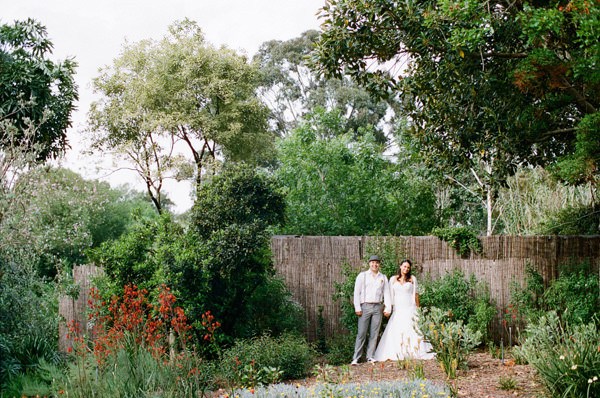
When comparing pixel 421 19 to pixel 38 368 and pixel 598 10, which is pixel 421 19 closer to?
pixel 598 10

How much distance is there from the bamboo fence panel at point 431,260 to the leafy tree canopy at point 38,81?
18.6 feet

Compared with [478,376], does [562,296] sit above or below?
above

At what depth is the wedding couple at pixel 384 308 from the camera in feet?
37.4

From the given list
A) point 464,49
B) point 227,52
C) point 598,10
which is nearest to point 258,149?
point 227,52

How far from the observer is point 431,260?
13.4 meters

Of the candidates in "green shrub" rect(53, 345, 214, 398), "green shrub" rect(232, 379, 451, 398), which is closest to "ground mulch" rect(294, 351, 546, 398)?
"green shrub" rect(232, 379, 451, 398)

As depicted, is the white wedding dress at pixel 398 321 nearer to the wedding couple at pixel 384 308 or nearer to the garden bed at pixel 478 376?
the wedding couple at pixel 384 308

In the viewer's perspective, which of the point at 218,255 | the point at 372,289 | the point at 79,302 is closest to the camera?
the point at 218,255

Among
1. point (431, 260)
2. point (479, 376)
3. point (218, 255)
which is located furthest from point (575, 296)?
point (218, 255)

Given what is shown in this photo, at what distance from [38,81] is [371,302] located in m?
8.67

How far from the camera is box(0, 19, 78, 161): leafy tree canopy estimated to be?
14781 mm

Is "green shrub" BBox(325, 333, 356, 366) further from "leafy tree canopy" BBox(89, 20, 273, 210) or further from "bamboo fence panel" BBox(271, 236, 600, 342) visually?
"leafy tree canopy" BBox(89, 20, 273, 210)

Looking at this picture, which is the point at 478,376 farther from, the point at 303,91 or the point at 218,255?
the point at 303,91

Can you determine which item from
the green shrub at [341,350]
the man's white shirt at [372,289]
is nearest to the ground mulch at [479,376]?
the green shrub at [341,350]
